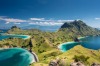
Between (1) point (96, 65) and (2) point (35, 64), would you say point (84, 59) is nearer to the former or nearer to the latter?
(1) point (96, 65)

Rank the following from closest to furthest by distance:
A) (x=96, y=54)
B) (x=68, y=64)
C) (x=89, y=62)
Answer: (x=68, y=64)
(x=89, y=62)
(x=96, y=54)

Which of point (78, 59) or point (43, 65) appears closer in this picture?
point (78, 59)

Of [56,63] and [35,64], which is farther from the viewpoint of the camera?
[35,64]

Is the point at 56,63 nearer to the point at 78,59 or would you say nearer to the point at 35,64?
the point at 78,59

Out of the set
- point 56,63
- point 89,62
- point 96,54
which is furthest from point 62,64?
point 96,54

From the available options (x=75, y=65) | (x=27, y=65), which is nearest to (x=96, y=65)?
(x=75, y=65)

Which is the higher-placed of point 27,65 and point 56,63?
point 56,63

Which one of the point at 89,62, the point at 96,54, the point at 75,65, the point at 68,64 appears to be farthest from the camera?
the point at 96,54

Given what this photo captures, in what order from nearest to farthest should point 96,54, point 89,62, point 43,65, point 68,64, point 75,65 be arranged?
point 75,65
point 68,64
point 89,62
point 43,65
point 96,54

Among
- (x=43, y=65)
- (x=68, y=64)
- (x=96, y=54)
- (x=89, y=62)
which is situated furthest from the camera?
(x=96, y=54)
